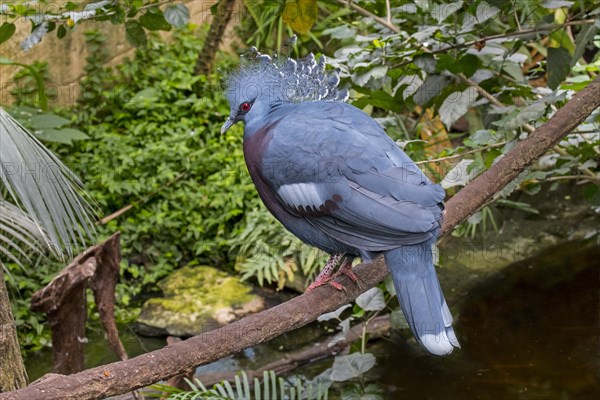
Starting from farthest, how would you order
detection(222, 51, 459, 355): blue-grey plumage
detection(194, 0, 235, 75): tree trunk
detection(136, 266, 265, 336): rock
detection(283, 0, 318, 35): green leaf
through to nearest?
1. detection(194, 0, 235, 75): tree trunk
2. detection(136, 266, 265, 336): rock
3. detection(283, 0, 318, 35): green leaf
4. detection(222, 51, 459, 355): blue-grey plumage

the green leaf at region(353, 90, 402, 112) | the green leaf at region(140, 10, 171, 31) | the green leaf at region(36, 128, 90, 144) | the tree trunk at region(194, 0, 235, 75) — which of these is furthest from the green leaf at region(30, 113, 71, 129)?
the green leaf at region(353, 90, 402, 112)

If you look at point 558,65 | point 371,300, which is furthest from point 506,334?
point 558,65

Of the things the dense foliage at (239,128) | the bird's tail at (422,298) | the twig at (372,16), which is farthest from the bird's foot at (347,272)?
the twig at (372,16)

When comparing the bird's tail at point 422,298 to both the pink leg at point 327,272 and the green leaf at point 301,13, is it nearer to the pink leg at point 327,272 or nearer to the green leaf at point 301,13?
the pink leg at point 327,272

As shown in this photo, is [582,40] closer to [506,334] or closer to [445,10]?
[445,10]

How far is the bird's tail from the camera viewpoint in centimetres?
212

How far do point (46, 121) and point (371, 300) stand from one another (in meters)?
2.94

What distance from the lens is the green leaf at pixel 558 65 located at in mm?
3005

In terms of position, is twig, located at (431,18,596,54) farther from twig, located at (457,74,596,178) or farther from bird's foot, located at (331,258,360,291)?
bird's foot, located at (331,258,360,291)

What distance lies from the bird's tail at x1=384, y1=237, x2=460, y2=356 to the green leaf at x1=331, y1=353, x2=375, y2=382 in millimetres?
1292

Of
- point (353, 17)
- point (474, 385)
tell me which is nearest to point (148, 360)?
point (474, 385)

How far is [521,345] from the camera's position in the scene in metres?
4.51

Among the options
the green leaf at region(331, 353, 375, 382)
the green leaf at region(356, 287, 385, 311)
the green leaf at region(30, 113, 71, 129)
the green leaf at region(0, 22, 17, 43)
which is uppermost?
the green leaf at region(0, 22, 17, 43)

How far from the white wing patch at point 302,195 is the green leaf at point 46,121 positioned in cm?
342
